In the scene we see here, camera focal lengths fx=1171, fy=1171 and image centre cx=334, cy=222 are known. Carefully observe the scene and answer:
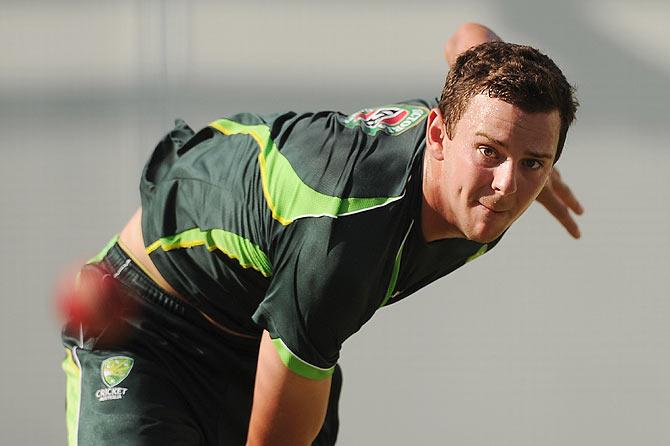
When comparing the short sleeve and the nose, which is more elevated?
the nose

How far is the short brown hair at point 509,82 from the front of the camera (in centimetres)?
112

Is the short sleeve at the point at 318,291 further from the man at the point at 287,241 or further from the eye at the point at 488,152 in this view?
the eye at the point at 488,152

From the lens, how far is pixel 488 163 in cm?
114

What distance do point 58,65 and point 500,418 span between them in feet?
3.71

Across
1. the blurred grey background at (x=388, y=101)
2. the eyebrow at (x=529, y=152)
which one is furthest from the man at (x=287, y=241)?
the blurred grey background at (x=388, y=101)

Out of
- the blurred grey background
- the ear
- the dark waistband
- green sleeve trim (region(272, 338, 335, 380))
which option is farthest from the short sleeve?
the blurred grey background

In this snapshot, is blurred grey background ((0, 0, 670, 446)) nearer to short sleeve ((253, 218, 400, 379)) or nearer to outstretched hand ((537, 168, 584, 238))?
outstretched hand ((537, 168, 584, 238))

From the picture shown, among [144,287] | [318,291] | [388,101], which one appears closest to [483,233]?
[318,291]

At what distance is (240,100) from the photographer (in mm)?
2328

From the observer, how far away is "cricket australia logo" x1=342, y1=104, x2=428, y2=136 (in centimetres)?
123

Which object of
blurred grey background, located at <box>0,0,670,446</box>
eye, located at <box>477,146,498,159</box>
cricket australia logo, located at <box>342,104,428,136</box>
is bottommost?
blurred grey background, located at <box>0,0,670,446</box>

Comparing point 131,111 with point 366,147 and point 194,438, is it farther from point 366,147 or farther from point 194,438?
point 366,147

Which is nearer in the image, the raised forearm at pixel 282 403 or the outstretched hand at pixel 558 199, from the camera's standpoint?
the raised forearm at pixel 282 403

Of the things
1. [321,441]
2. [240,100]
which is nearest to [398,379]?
[240,100]
